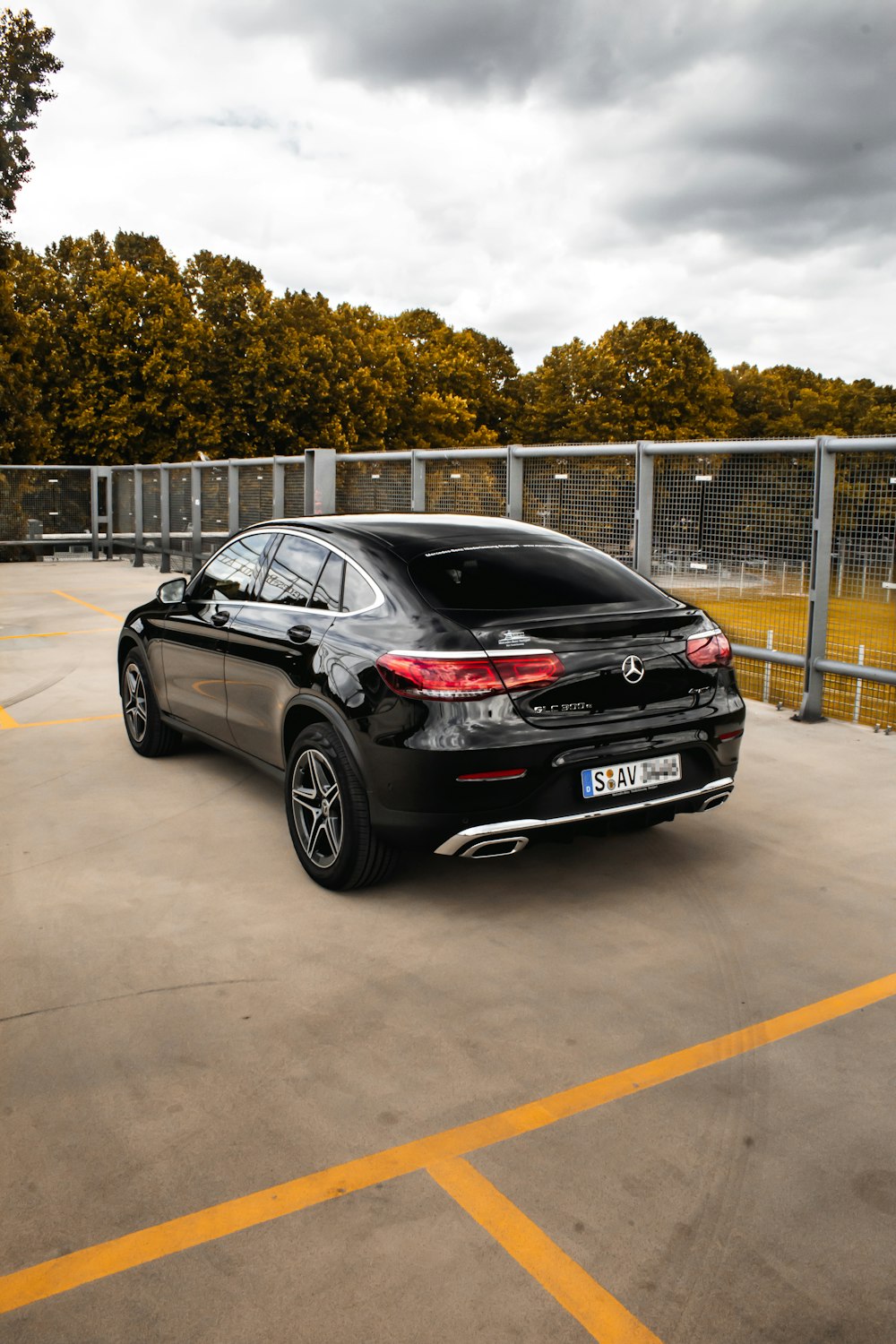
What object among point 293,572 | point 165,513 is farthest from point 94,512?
point 293,572

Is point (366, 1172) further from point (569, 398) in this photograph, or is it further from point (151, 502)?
point (569, 398)

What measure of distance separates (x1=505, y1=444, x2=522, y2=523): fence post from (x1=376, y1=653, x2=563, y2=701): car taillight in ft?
24.0

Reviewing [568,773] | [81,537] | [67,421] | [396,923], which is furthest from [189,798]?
[67,421]

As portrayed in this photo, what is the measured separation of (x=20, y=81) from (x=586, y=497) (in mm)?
27860

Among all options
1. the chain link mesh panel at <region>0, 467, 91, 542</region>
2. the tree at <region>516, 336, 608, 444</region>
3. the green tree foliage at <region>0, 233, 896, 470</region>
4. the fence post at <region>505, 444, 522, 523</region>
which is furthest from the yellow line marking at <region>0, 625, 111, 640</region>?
the tree at <region>516, 336, 608, 444</region>

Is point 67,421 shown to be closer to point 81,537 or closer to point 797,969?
point 81,537

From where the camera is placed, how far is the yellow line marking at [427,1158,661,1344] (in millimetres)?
2438

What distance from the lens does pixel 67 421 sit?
140 feet

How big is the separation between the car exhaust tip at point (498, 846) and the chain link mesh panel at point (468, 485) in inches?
291

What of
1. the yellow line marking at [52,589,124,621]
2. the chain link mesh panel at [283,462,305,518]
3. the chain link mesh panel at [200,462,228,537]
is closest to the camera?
the yellow line marking at [52,589,124,621]

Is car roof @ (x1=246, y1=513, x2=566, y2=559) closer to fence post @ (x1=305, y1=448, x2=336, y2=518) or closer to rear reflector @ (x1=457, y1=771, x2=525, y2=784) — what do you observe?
rear reflector @ (x1=457, y1=771, x2=525, y2=784)

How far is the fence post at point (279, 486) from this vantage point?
17.6 metres

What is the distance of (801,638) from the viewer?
29.5 ft

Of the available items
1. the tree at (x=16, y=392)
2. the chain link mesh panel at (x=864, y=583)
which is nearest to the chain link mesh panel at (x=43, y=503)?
the tree at (x=16, y=392)
